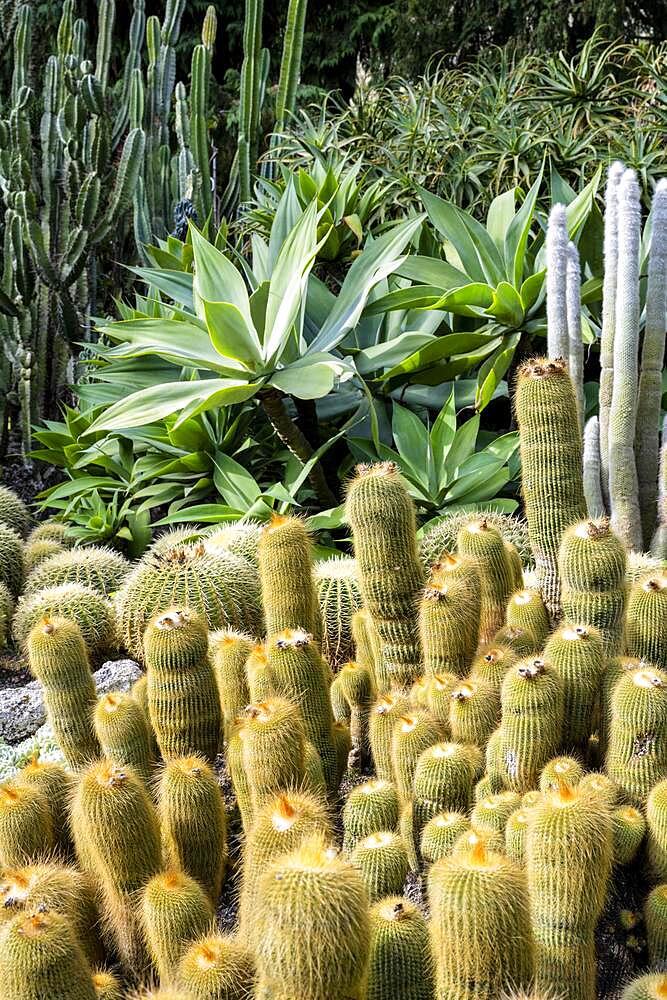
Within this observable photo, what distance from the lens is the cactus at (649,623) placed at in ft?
6.54

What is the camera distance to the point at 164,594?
313cm

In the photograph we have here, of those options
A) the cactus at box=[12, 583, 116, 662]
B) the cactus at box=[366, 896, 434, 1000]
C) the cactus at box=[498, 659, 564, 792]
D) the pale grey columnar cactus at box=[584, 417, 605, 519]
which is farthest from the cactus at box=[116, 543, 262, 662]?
the cactus at box=[366, 896, 434, 1000]

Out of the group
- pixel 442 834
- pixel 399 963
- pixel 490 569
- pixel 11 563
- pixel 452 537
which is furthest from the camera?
pixel 11 563

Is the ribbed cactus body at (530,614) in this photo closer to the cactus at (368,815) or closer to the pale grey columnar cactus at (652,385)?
the cactus at (368,815)

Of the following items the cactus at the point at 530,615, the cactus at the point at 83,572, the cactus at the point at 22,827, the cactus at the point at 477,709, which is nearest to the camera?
the cactus at the point at 22,827

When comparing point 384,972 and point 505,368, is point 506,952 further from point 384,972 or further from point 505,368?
A: point 505,368

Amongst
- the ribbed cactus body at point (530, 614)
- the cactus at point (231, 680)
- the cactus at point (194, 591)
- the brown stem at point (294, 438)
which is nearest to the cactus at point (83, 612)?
the cactus at point (194, 591)

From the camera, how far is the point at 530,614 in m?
2.14

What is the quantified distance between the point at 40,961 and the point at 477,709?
3.02 feet

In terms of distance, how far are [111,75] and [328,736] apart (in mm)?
11765

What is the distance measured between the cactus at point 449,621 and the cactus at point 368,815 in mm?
304

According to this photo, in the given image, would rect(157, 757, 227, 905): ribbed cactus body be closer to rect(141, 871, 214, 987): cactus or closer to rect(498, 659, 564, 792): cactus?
rect(141, 871, 214, 987): cactus

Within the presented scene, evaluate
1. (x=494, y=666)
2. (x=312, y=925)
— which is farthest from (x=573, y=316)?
(x=312, y=925)

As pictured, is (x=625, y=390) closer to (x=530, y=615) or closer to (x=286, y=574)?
(x=530, y=615)
